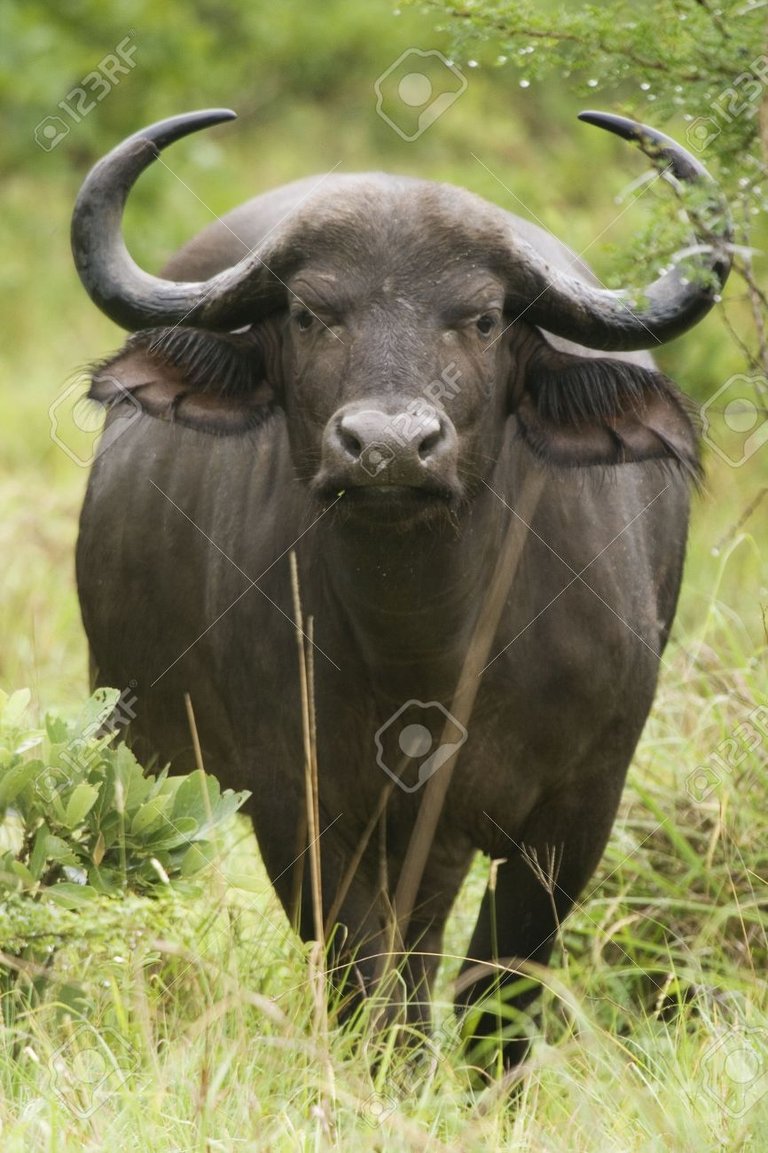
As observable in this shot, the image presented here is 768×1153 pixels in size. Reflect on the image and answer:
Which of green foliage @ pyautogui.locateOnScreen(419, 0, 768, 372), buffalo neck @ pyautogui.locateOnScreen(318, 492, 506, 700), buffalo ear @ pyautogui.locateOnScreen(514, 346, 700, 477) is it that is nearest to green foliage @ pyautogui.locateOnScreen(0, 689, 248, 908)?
buffalo neck @ pyautogui.locateOnScreen(318, 492, 506, 700)

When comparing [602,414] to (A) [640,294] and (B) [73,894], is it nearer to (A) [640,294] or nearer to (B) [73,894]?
(A) [640,294]

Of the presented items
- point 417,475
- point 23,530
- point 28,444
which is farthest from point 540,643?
point 28,444

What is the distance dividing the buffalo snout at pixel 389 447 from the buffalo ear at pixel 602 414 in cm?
74

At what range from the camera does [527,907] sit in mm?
5027

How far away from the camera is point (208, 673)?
5.33 m

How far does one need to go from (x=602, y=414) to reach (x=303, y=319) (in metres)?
0.86

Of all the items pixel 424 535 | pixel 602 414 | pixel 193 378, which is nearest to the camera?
pixel 424 535

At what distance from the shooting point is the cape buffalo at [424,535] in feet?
14.4

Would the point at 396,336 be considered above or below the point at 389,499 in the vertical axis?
above

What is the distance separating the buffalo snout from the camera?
386 centimetres

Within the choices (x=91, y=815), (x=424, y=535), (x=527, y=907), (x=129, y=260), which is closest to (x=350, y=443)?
(x=424, y=535)

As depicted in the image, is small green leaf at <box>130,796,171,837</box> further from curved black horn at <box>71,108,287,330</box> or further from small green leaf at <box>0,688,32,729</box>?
curved black horn at <box>71,108,287,330</box>

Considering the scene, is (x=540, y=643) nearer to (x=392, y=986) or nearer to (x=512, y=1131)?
(x=392, y=986)

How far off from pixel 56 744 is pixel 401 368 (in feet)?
4.03
